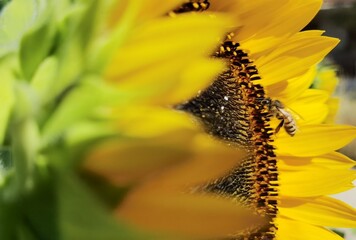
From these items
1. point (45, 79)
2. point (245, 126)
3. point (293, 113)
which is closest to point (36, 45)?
point (45, 79)

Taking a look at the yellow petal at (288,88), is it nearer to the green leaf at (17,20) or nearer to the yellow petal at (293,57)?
the yellow petal at (293,57)

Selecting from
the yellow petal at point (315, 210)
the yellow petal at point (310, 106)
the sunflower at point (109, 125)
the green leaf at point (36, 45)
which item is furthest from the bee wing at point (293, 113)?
the green leaf at point (36, 45)

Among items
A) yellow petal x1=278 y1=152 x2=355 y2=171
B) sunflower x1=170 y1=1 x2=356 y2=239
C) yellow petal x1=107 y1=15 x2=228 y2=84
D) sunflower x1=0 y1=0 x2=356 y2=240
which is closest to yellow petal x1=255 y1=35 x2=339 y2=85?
sunflower x1=170 y1=1 x2=356 y2=239

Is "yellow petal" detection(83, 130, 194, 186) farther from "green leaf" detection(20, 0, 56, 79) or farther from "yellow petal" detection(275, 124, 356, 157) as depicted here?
"yellow petal" detection(275, 124, 356, 157)

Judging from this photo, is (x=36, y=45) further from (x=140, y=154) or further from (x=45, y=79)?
(x=140, y=154)

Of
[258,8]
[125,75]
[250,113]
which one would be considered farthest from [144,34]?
[250,113]

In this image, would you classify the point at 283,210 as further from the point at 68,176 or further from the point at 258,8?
the point at 68,176
